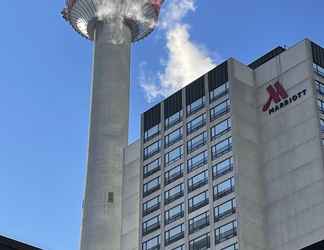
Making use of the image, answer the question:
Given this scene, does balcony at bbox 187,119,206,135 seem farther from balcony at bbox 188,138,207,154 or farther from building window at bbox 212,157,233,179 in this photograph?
building window at bbox 212,157,233,179

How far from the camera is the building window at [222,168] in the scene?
405ft

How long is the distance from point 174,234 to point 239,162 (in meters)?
15.0

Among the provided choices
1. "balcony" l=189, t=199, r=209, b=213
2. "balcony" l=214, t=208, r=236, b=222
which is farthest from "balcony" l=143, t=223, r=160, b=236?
"balcony" l=214, t=208, r=236, b=222

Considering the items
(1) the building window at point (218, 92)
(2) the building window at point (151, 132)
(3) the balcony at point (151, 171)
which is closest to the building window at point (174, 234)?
(3) the balcony at point (151, 171)

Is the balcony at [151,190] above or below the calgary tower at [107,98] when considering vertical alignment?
below

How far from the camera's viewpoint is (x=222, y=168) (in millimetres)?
124500

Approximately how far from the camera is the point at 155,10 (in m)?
168

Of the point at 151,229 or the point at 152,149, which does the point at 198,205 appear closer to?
the point at 151,229

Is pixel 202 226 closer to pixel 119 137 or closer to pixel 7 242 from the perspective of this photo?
pixel 119 137

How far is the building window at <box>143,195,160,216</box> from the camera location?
440 ft

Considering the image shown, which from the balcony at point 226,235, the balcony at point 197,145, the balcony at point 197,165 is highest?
the balcony at point 197,145

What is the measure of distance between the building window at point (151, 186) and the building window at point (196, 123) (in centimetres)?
962

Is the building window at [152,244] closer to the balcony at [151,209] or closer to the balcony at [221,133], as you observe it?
the balcony at [151,209]

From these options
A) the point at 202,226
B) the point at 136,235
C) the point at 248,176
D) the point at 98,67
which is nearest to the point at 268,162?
the point at 248,176
